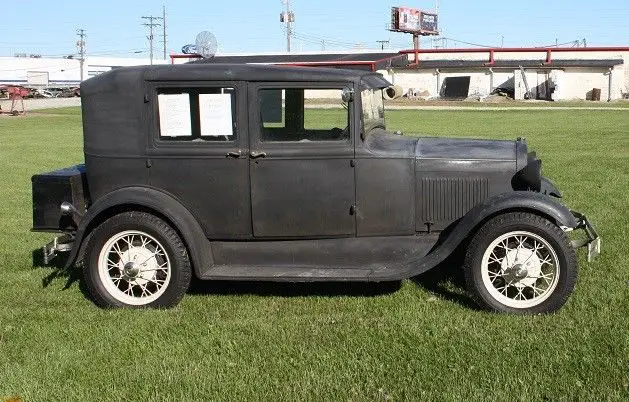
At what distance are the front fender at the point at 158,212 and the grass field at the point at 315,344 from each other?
0.43 m

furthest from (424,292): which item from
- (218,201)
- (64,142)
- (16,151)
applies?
(64,142)

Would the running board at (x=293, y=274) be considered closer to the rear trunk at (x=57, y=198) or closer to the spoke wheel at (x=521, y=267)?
the spoke wheel at (x=521, y=267)

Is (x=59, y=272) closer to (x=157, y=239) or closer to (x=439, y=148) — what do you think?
(x=157, y=239)

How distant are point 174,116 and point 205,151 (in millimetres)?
366

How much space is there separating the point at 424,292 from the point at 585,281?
1297mm

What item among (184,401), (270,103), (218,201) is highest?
(270,103)

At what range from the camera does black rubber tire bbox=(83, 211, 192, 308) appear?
551 cm

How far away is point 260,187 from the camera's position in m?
5.59

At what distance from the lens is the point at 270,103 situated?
5.62m

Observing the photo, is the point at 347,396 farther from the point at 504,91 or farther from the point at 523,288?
the point at 504,91

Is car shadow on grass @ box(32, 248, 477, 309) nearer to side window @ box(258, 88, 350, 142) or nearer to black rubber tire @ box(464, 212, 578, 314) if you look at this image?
black rubber tire @ box(464, 212, 578, 314)

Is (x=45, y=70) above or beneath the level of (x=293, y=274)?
above

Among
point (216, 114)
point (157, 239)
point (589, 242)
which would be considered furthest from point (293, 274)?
point (589, 242)

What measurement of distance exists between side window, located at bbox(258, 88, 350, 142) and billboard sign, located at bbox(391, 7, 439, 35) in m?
84.5
